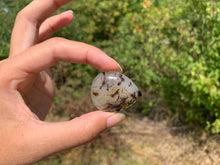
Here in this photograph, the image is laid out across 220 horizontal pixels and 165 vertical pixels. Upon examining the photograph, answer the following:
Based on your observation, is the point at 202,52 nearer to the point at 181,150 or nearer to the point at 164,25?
the point at 164,25

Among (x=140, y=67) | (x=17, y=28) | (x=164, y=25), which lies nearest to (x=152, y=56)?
(x=140, y=67)

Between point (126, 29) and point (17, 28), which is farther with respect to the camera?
point (126, 29)

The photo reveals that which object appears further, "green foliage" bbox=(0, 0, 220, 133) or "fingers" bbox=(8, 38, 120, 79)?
"green foliage" bbox=(0, 0, 220, 133)

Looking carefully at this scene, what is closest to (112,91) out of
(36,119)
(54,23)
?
(36,119)

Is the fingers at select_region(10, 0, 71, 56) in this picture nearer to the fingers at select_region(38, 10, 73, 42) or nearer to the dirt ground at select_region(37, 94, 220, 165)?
the fingers at select_region(38, 10, 73, 42)

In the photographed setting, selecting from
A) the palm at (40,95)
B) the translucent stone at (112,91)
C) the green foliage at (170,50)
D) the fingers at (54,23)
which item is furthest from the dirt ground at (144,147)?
the translucent stone at (112,91)

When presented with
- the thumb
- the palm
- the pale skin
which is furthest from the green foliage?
the thumb
